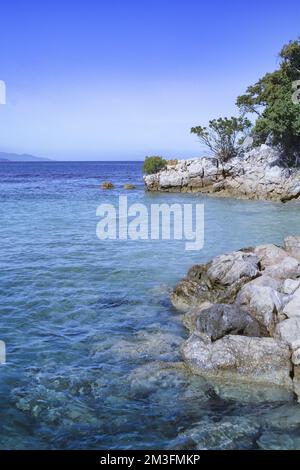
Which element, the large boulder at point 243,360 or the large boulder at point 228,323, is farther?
the large boulder at point 228,323

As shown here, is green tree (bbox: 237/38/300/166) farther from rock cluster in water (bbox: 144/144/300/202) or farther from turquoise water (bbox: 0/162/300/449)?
turquoise water (bbox: 0/162/300/449)

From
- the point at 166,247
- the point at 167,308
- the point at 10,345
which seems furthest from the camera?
the point at 166,247

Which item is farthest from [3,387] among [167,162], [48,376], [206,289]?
[167,162]

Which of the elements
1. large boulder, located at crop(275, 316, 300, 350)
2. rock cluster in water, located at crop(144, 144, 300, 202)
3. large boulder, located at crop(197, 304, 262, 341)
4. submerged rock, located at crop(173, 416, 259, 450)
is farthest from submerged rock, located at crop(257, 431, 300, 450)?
rock cluster in water, located at crop(144, 144, 300, 202)

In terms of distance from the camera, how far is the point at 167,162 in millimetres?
66250

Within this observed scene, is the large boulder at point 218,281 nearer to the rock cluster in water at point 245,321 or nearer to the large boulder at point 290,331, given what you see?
the rock cluster in water at point 245,321

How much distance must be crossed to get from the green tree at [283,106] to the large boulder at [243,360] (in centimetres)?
4172

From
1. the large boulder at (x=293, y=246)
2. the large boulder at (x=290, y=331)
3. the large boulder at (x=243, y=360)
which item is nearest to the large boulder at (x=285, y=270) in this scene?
the large boulder at (x=293, y=246)

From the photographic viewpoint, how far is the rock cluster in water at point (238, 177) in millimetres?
50503

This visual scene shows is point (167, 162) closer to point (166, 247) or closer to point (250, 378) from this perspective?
point (166, 247)

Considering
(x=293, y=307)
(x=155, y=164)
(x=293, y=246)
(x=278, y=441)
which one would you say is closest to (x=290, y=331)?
(x=293, y=307)

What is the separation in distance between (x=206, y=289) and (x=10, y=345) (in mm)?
7421

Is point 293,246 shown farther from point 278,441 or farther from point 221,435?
point 221,435

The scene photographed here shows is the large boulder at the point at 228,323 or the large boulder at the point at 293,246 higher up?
the large boulder at the point at 293,246
